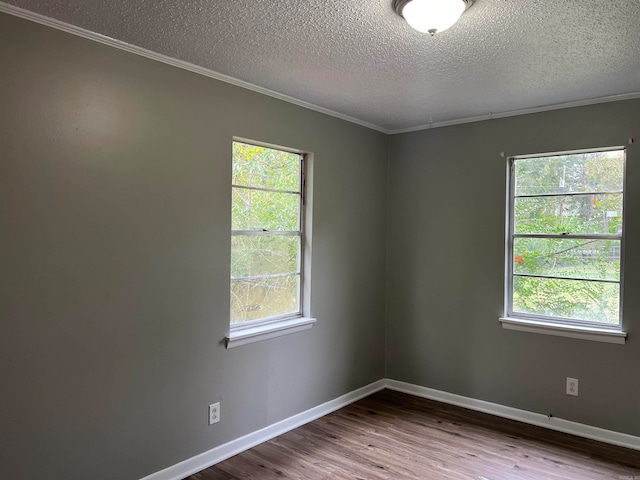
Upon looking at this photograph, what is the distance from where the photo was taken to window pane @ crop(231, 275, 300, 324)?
303 cm

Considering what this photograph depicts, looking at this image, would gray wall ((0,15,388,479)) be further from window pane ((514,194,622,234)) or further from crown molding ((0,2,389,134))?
window pane ((514,194,622,234))

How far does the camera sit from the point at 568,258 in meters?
3.37

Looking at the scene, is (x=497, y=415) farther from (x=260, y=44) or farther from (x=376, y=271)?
(x=260, y=44)

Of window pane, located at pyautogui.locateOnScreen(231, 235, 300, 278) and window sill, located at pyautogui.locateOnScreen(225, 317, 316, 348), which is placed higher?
window pane, located at pyautogui.locateOnScreen(231, 235, 300, 278)

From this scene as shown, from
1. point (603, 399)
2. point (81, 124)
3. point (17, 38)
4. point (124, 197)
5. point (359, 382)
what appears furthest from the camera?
point (359, 382)

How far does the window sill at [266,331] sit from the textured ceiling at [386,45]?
161cm

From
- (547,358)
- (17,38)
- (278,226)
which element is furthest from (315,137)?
(547,358)

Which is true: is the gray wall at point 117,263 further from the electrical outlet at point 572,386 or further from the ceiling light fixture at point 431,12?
the electrical outlet at point 572,386

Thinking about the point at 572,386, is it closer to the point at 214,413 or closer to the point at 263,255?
the point at 263,255

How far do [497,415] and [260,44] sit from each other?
317 cm

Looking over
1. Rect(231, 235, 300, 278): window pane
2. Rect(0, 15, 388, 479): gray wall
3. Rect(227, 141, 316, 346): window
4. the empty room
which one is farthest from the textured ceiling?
Rect(231, 235, 300, 278): window pane

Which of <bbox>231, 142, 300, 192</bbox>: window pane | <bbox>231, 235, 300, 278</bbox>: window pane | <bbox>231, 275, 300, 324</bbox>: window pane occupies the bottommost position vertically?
<bbox>231, 275, 300, 324</bbox>: window pane

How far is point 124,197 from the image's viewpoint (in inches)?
93.3

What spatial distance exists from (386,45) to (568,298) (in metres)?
2.32
